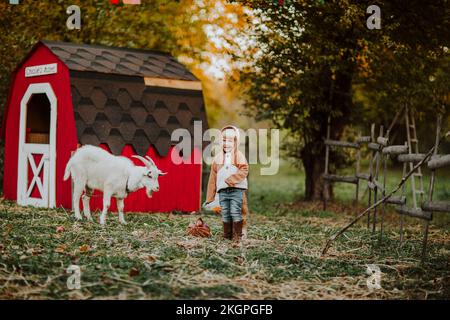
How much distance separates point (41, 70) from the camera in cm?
1140

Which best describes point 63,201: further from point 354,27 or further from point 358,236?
point 354,27

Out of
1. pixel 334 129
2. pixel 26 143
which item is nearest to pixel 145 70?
pixel 26 143

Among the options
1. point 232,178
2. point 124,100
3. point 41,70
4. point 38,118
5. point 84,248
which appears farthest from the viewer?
point 38,118

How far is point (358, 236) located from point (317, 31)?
15.2 ft

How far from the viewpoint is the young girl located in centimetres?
807

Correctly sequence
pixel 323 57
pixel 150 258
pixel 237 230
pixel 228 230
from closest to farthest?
1. pixel 150 258
2. pixel 237 230
3. pixel 228 230
4. pixel 323 57

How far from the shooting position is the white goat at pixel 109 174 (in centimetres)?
928

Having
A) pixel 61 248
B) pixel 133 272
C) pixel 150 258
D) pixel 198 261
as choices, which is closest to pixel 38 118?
pixel 61 248

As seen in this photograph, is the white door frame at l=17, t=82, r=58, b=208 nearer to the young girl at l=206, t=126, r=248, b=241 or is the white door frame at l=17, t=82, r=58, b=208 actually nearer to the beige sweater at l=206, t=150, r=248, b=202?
the beige sweater at l=206, t=150, r=248, b=202

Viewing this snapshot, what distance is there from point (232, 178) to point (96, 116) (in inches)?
148

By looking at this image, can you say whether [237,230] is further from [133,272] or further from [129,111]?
[129,111]

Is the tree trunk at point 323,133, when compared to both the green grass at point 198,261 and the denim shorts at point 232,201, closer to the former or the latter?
the green grass at point 198,261

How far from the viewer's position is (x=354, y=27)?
40.4 ft

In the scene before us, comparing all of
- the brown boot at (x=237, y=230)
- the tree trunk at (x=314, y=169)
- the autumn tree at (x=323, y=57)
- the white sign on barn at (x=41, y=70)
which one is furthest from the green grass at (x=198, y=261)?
the tree trunk at (x=314, y=169)
